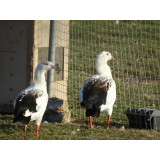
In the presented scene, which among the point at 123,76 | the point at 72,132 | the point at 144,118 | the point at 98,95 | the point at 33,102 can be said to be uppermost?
the point at 123,76

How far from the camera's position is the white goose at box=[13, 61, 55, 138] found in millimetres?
6825

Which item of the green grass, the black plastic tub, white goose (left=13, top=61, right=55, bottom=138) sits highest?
white goose (left=13, top=61, right=55, bottom=138)

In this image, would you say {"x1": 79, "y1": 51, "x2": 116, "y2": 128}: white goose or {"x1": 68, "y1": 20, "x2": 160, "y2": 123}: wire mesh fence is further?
{"x1": 68, "y1": 20, "x2": 160, "y2": 123}: wire mesh fence

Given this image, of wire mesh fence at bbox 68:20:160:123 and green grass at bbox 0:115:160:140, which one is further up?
wire mesh fence at bbox 68:20:160:123

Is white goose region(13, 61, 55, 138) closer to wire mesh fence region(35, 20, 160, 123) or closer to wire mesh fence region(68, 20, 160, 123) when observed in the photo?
wire mesh fence region(35, 20, 160, 123)

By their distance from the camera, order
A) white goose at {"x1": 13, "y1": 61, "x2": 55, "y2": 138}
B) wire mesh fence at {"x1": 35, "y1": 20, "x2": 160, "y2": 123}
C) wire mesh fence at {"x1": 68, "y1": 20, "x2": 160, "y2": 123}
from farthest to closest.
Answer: wire mesh fence at {"x1": 68, "y1": 20, "x2": 160, "y2": 123}
wire mesh fence at {"x1": 35, "y1": 20, "x2": 160, "y2": 123}
white goose at {"x1": 13, "y1": 61, "x2": 55, "y2": 138}

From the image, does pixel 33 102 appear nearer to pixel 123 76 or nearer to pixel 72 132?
pixel 72 132

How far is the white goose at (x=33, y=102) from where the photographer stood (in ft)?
22.4

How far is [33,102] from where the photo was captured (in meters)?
7.00

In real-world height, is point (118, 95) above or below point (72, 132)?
above

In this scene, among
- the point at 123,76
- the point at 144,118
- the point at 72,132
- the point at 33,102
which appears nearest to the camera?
the point at 33,102

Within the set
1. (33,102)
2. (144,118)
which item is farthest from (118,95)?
(33,102)

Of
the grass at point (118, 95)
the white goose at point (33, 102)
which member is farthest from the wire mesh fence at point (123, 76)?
the white goose at point (33, 102)

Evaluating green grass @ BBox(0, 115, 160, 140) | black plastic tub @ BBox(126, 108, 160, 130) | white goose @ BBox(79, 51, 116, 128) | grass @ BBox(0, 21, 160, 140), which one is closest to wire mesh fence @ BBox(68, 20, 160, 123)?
grass @ BBox(0, 21, 160, 140)
